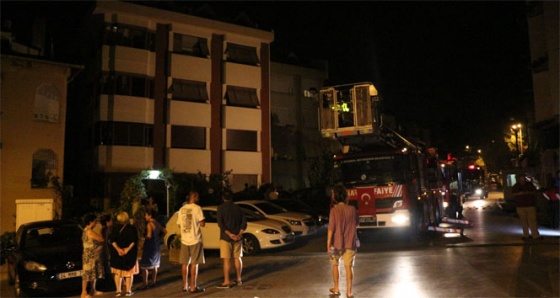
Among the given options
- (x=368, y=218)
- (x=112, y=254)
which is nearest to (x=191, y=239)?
(x=112, y=254)

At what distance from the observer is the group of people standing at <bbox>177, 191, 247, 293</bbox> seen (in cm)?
823

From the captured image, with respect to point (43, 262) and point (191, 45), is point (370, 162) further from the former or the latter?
point (191, 45)

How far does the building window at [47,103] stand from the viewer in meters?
19.6

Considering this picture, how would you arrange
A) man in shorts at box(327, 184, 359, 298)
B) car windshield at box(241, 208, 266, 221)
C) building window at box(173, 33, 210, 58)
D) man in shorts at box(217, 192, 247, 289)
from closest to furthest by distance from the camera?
man in shorts at box(327, 184, 359, 298)
man in shorts at box(217, 192, 247, 289)
car windshield at box(241, 208, 266, 221)
building window at box(173, 33, 210, 58)

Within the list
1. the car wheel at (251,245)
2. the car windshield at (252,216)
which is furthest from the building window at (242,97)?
the car wheel at (251,245)

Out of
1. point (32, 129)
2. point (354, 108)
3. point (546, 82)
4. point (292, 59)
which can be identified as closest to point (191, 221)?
point (354, 108)

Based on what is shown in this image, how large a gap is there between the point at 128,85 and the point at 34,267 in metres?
21.3

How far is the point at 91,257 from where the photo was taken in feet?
26.7

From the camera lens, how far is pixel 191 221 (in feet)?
27.0

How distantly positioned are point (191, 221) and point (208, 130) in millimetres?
23887

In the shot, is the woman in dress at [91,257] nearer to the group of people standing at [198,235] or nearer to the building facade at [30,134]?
the group of people standing at [198,235]

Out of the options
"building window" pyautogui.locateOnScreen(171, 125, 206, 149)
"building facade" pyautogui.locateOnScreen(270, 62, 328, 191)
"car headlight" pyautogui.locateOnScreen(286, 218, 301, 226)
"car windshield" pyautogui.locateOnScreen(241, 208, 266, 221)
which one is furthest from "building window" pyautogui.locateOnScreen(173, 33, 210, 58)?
"car headlight" pyautogui.locateOnScreen(286, 218, 301, 226)

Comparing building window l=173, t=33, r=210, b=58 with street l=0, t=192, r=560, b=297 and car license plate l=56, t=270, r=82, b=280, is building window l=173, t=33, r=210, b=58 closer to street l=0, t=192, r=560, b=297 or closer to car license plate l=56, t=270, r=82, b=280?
street l=0, t=192, r=560, b=297

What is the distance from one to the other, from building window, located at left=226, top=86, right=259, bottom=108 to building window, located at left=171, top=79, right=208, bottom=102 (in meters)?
2.05
